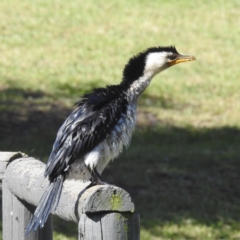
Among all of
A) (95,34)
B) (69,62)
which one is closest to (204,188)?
(69,62)

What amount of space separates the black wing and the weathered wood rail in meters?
0.15

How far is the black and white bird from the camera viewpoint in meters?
3.98

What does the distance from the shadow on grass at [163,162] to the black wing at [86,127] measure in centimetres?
285

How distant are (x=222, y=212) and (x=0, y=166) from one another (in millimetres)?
4376

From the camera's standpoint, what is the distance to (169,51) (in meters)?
5.20

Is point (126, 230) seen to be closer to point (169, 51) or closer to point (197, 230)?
point (169, 51)

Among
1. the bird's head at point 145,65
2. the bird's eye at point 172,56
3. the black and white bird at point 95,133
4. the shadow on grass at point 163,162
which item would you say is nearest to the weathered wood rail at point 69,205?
the black and white bird at point 95,133

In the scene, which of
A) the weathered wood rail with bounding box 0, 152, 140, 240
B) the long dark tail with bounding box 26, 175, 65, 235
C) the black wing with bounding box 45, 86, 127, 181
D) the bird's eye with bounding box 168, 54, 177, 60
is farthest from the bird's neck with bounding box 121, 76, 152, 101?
the long dark tail with bounding box 26, 175, 65, 235

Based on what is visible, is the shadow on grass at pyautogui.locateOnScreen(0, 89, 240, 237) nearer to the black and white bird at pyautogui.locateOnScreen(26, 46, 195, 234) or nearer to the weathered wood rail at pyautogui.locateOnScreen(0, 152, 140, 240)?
the black and white bird at pyautogui.locateOnScreen(26, 46, 195, 234)

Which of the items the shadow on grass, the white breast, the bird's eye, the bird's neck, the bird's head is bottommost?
the shadow on grass

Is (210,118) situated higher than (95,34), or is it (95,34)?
(95,34)

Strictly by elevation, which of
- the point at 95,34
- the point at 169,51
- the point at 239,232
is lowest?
the point at 239,232

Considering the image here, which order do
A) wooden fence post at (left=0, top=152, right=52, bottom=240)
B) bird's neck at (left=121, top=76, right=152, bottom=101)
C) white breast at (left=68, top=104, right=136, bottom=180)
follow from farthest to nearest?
bird's neck at (left=121, top=76, right=152, bottom=101) → white breast at (left=68, top=104, right=136, bottom=180) → wooden fence post at (left=0, top=152, right=52, bottom=240)

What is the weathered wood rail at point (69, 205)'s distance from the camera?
9.18 ft
